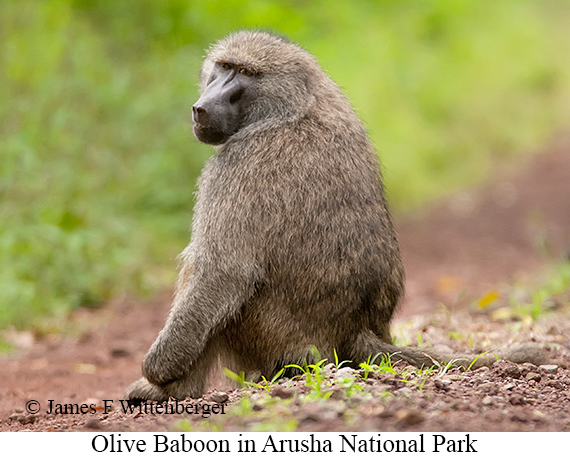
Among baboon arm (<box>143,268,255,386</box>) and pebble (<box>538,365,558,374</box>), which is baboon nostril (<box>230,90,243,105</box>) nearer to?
baboon arm (<box>143,268,255,386</box>)

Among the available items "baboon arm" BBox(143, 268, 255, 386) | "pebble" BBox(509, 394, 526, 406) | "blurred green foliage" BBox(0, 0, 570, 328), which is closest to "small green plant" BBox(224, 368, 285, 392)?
"baboon arm" BBox(143, 268, 255, 386)

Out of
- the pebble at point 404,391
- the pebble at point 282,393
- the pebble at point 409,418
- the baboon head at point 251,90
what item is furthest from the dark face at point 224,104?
the pebble at point 409,418

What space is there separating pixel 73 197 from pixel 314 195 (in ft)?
11.9

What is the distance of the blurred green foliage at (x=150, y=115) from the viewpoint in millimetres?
6008

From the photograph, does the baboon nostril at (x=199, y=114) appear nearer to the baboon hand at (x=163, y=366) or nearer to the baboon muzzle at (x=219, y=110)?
the baboon muzzle at (x=219, y=110)

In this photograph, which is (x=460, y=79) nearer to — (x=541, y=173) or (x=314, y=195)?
(x=541, y=173)

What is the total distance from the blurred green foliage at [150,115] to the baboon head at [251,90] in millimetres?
754

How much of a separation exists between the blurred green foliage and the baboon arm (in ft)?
4.87

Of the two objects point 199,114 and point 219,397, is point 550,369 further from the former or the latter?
point 199,114

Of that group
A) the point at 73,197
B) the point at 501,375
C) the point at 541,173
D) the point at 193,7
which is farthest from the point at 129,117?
the point at 541,173

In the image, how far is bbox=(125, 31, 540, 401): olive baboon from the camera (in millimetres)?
3182

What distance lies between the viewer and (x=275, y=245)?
3.20m

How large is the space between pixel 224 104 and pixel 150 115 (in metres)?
4.07

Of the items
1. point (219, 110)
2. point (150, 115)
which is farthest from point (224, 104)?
point (150, 115)
